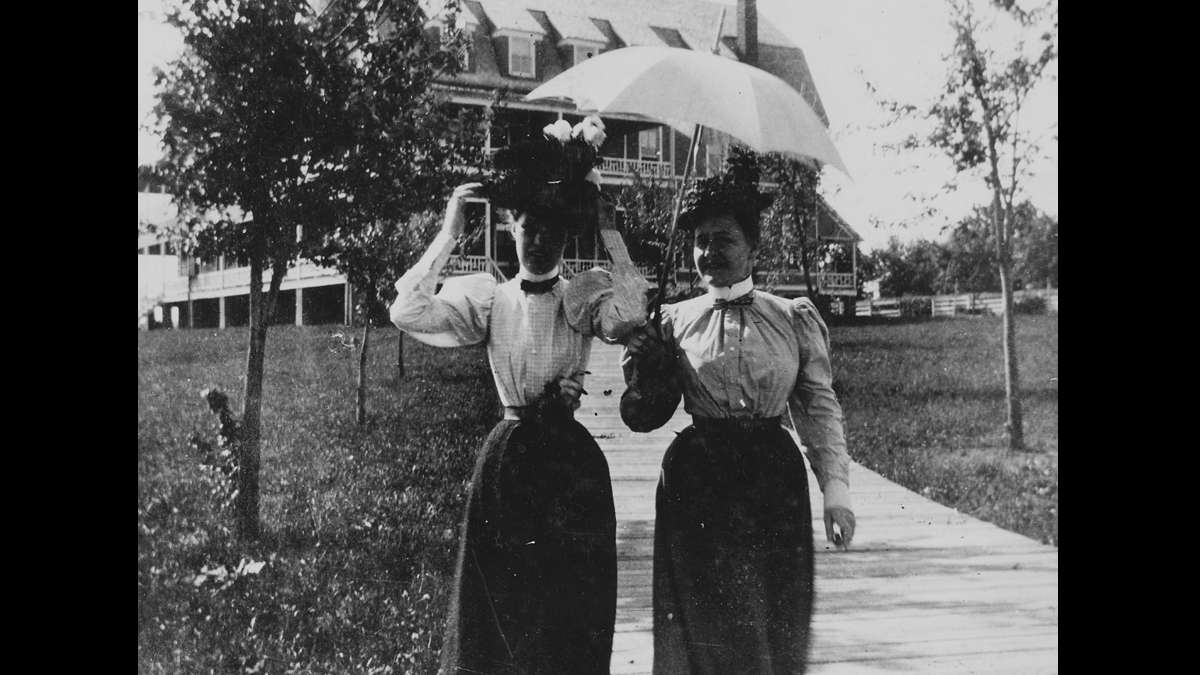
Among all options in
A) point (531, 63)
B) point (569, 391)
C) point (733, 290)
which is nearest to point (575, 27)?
point (531, 63)

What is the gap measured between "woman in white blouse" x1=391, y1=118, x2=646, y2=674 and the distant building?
2.20 feet

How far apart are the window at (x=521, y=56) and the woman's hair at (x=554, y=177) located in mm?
773

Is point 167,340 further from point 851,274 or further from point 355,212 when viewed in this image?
point 851,274

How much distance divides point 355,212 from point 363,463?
96 centimetres

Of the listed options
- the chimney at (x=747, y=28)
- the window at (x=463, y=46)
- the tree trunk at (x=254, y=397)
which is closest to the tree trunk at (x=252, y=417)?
the tree trunk at (x=254, y=397)

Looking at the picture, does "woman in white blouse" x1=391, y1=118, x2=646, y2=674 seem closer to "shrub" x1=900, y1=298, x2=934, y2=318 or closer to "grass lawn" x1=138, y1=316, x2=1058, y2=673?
"grass lawn" x1=138, y1=316, x2=1058, y2=673

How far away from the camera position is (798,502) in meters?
2.64

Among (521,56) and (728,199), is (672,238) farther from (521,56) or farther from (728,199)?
(521,56)

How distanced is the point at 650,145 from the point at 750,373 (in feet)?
3.15

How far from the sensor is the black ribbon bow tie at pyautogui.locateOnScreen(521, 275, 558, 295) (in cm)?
256

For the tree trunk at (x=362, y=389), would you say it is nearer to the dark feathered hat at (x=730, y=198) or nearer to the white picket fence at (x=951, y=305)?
the dark feathered hat at (x=730, y=198)

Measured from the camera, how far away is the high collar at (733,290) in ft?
8.76

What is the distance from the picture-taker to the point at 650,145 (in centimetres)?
309
